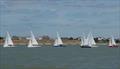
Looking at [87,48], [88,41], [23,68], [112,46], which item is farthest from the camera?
[112,46]

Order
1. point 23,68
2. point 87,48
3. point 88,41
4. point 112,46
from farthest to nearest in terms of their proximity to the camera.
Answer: point 112,46 → point 87,48 → point 88,41 → point 23,68

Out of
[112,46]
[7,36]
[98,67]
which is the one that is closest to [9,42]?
[7,36]

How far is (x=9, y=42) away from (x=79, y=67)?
86247 mm

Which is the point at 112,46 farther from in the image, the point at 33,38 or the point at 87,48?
the point at 33,38

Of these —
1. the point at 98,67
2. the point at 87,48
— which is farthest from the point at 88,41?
the point at 98,67

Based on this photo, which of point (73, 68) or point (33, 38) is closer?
point (73, 68)

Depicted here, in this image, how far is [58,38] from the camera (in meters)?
145

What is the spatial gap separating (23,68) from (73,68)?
5.52 m

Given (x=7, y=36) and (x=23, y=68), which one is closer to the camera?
(x=23, y=68)

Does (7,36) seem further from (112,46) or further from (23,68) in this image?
(23,68)

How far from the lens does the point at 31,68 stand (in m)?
50.6

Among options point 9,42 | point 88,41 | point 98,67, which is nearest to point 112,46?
point 88,41

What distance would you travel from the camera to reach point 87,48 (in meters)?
142

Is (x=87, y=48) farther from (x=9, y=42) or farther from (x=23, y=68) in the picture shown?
(x=23, y=68)
